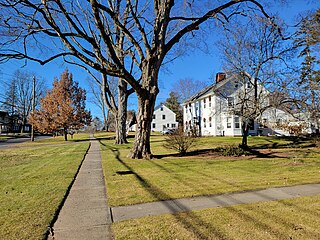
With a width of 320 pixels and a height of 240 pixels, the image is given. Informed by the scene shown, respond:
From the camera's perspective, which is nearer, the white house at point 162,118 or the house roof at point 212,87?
the house roof at point 212,87

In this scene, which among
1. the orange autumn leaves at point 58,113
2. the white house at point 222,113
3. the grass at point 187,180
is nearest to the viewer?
the grass at point 187,180

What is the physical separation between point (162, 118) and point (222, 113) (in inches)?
1566

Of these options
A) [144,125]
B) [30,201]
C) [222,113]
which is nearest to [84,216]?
[30,201]

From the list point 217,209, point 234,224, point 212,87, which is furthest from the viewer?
point 212,87

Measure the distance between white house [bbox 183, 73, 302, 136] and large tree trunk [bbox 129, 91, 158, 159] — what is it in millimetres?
6896

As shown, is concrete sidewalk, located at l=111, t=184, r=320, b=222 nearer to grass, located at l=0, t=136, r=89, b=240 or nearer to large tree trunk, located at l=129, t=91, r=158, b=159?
grass, located at l=0, t=136, r=89, b=240

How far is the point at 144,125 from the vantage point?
10.7 m

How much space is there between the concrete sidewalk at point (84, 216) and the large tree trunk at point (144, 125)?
15.6 ft

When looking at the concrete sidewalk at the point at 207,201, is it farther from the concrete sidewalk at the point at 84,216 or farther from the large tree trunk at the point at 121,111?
the large tree trunk at the point at 121,111

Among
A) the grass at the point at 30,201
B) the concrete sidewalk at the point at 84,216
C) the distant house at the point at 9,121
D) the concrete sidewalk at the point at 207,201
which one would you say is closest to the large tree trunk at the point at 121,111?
the grass at the point at 30,201

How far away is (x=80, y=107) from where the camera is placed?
33062mm

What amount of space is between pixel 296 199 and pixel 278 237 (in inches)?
78.1

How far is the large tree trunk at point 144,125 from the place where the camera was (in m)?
10.6

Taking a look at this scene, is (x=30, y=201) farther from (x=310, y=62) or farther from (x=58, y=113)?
(x=58, y=113)
